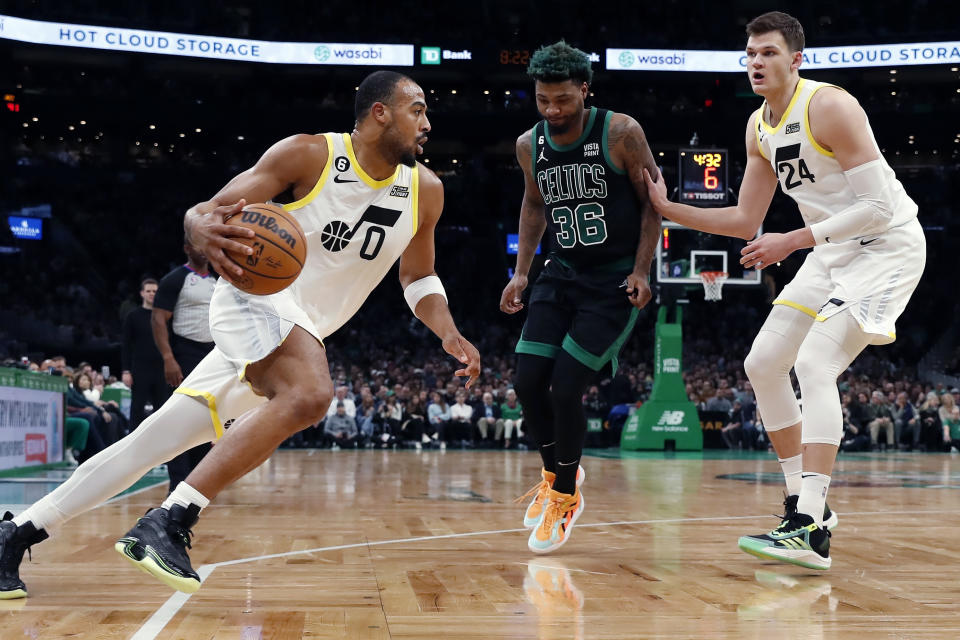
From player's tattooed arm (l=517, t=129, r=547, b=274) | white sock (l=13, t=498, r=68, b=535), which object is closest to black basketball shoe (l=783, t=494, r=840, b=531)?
player's tattooed arm (l=517, t=129, r=547, b=274)

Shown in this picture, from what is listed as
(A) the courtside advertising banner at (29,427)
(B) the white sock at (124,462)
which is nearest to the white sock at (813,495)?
(B) the white sock at (124,462)

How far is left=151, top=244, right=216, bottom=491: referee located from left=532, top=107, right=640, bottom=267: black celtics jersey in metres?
2.92

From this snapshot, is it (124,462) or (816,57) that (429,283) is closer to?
(124,462)

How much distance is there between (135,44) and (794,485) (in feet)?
92.3

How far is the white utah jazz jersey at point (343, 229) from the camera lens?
3.49m

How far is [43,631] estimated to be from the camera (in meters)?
2.51

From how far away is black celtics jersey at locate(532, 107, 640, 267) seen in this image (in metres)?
4.48

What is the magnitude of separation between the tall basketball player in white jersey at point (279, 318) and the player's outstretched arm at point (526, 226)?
895mm

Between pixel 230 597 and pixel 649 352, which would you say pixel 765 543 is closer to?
pixel 230 597

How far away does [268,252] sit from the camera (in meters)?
2.98

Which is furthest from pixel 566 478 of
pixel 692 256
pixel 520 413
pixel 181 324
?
pixel 520 413

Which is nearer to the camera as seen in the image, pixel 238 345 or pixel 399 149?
pixel 238 345

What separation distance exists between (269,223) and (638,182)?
6.67 ft

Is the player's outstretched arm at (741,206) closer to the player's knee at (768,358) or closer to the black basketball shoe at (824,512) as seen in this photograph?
the player's knee at (768,358)
